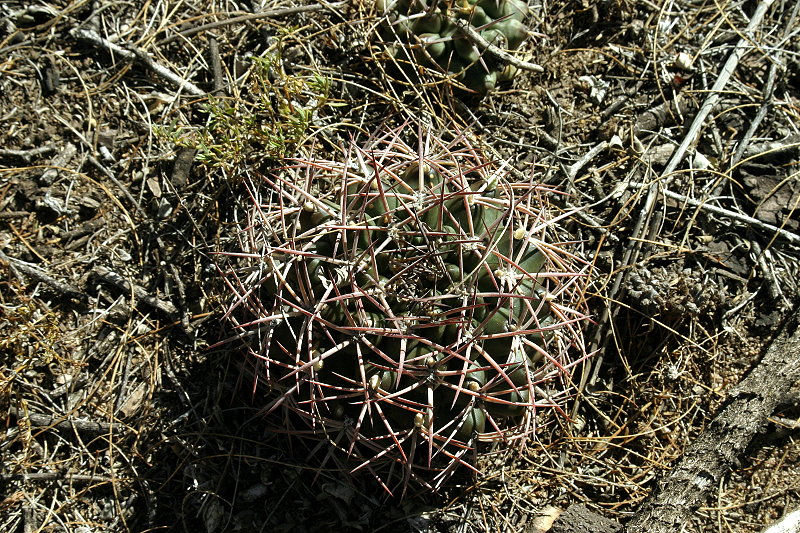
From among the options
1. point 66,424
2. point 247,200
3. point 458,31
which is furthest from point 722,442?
point 66,424

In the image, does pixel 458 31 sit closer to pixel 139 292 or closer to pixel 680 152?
pixel 680 152

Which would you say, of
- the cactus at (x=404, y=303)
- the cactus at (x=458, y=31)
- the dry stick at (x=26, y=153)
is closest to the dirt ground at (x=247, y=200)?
the dry stick at (x=26, y=153)

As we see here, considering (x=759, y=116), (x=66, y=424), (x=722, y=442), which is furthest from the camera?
(x=759, y=116)

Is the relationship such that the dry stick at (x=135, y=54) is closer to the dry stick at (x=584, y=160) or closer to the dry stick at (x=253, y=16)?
the dry stick at (x=253, y=16)

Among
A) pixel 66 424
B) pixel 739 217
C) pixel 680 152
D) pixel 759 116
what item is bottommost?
pixel 66 424

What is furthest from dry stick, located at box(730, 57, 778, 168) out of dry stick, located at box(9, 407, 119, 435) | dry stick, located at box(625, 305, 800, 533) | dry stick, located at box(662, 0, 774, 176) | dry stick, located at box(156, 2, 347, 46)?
dry stick, located at box(9, 407, 119, 435)

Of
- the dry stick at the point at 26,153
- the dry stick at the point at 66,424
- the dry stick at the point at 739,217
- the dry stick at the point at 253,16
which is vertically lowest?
the dry stick at the point at 66,424

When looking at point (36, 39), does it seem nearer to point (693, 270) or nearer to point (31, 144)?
point (31, 144)
